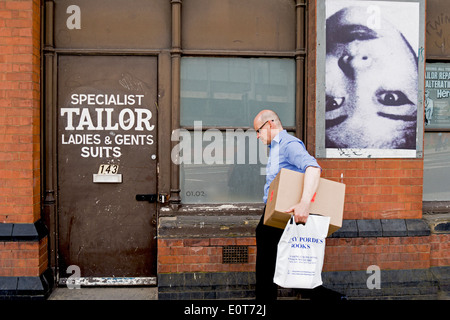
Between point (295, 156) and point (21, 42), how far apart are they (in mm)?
3096

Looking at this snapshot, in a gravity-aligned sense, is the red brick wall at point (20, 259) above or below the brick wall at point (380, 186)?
below

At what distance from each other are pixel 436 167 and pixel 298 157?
257 cm

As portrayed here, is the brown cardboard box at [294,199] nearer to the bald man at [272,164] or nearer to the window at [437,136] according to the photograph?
the bald man at [272,164]

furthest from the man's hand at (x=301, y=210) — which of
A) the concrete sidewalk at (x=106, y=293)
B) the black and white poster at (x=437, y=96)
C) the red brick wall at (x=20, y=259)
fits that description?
the red brick wall at (x=20, y=259)

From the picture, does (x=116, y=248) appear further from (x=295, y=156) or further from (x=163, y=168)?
(x=295, y=156)

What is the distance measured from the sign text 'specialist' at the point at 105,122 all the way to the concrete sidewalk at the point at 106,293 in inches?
59.7

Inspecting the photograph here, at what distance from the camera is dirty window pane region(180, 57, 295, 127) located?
15.3 ft

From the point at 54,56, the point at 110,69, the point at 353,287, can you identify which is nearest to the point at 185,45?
the point at 110,69

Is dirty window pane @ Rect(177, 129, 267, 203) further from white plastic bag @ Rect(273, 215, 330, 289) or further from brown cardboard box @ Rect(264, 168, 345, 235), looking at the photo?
white plastic bag @ Rect(273, 215, 330, 289)

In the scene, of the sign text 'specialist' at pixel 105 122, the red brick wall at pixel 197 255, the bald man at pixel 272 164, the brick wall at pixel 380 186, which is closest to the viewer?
the bald man at pixel 272 164

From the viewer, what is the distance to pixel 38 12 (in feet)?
14.4

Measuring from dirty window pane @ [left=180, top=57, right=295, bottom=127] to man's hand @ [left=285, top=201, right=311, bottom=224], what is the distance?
71.1 inches

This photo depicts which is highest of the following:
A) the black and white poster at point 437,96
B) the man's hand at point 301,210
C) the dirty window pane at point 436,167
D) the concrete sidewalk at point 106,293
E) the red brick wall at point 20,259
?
the black and white poster at point 437,96

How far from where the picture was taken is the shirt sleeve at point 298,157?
3.15 meters
